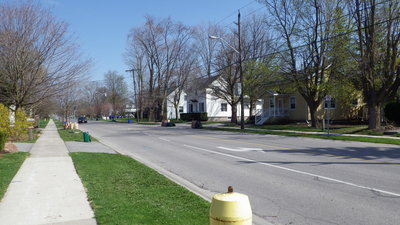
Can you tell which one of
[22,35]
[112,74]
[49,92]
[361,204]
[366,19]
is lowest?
[361,204]

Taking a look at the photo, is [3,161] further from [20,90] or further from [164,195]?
[20,90]

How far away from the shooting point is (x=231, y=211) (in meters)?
3.20

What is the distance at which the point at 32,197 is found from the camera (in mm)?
6691

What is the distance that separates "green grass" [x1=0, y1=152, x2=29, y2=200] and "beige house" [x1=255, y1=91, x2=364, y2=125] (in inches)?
1098

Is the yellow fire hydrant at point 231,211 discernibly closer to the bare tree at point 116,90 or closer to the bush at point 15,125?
the bush at point 15,125

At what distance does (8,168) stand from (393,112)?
28190 millimetres

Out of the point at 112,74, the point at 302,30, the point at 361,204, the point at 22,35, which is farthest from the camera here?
the point at 112,74

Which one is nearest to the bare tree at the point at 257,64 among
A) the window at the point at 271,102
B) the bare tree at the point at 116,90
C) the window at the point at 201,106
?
the window at the point at 271,102

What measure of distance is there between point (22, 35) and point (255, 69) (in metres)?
22.1

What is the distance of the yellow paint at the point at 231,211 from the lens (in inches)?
126

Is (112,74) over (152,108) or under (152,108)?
over

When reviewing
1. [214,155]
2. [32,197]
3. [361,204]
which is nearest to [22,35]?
[214,155]

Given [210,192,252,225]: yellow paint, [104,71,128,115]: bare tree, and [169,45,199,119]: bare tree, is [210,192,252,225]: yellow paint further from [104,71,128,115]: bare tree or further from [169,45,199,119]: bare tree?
[104,71,128,115]: bare tree

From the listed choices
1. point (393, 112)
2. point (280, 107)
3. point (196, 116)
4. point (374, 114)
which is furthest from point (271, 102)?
point (196, 116)
